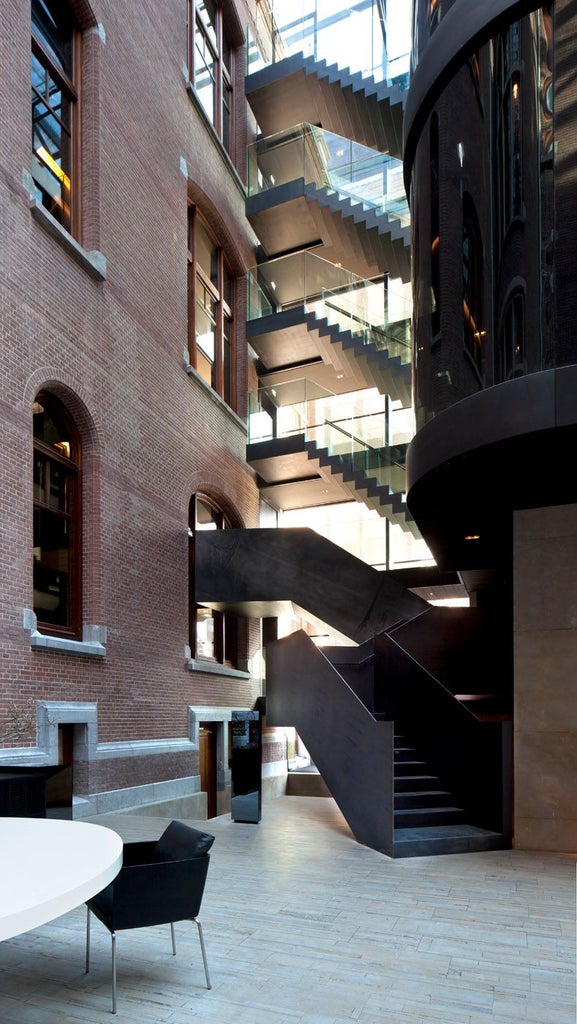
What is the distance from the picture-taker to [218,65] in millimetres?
19219

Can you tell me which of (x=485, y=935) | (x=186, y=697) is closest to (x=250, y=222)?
(x=186, y=697)

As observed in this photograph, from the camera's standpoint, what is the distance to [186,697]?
14391mm

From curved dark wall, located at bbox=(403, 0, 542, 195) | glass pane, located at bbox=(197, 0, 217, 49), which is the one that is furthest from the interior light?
glass pane, located at bbox=(197, 0, 217, 49)

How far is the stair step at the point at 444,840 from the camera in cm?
799

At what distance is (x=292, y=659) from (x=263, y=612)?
228 inches

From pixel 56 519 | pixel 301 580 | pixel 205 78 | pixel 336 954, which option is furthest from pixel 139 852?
pixel 205 78

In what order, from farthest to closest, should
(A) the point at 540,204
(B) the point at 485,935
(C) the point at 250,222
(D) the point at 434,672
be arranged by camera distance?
(C) the point at 250,222
(D) the point at 434,672
(A) the point at 540,204
(B) the point at 485,935

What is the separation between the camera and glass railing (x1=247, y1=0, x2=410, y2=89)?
17750mm

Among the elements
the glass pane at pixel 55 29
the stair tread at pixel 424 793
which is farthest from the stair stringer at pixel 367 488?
the glass pane at pixel 55 29

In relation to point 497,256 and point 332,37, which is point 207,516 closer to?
point 497,256

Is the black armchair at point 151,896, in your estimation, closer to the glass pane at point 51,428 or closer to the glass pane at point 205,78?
the glass pane at point 51,428

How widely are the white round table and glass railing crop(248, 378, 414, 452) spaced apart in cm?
1186

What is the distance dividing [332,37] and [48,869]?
2149cm

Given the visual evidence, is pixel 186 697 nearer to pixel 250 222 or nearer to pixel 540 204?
pixel 540 204
